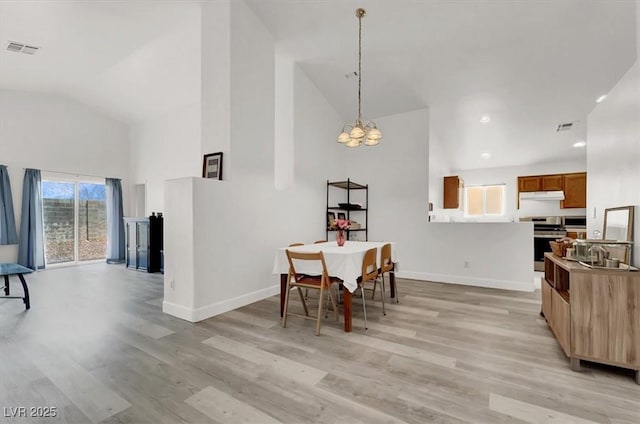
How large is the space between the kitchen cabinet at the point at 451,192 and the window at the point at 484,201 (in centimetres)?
124

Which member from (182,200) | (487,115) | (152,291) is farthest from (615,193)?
(152,291)

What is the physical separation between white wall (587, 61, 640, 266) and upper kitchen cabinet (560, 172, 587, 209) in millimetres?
3310

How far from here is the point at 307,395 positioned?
1834 mm

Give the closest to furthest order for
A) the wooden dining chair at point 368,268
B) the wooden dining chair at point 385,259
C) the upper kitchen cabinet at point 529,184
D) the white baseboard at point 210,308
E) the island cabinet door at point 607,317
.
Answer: the island cabinet door at point 607,317, the wooden dining chair at point 368,268, the white baseboard at point 210,308, the wooden dining chair at point 385,259, the upper kitchen cabinet at point 529,184

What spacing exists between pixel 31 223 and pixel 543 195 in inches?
421

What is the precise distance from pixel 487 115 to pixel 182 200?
15.8 ft

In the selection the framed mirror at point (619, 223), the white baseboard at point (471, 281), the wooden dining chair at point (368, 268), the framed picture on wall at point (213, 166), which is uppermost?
the framed picture on wall at point (213, 166)

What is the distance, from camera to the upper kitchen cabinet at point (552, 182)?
19.7 ft

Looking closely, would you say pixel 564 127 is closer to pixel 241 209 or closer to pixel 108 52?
pixel 241 209

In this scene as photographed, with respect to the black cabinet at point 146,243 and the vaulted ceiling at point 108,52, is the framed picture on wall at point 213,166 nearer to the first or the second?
the vaulted ceiling at point 108,52

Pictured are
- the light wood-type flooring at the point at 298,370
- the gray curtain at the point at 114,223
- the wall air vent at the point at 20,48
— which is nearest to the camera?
the light wood-type flooring at the point at 298,370

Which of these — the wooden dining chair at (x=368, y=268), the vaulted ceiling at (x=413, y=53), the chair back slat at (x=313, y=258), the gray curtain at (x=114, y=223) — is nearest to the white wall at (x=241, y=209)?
the vaulted ceiling at (x=413, y=53)

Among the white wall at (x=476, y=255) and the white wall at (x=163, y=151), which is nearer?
the white wall at (x=476, y=255)

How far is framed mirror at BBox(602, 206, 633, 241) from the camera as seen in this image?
2238 millimetres
